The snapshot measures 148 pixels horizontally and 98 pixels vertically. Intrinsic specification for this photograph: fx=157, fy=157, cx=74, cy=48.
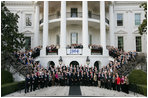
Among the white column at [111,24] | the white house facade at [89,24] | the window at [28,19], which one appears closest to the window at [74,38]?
the white house facade at [89,24]

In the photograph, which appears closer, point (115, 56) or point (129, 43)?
point (115, 56)

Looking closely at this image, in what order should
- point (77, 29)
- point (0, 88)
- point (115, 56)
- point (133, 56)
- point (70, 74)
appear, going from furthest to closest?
point (77, 29) → point (115, 56) → point (133, 56) → point (70, 74) → point (0, 88)

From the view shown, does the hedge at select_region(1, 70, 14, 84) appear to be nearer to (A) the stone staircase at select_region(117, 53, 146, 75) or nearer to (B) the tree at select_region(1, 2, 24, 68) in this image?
(B) the tree at select_region(1, 2, 24, 68)

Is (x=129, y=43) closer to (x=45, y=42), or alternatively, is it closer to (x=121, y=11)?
(x=121, y=11)

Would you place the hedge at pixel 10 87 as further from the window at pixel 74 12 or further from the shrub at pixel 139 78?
the window at pixel 74 12

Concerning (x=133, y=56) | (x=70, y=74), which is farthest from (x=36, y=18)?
(x=133, y=56)

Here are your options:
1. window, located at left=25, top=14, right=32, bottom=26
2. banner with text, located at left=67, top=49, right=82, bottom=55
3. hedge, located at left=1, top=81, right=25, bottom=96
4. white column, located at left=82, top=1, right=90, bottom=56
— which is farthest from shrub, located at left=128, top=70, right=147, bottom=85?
window, located at left=25, top=14, right=32, bottom=26

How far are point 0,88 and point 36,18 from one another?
1584 cm

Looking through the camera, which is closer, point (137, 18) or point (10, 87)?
point (10, 87)

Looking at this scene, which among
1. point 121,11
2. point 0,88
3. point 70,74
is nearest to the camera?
point 0,88

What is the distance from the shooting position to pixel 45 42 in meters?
21.2

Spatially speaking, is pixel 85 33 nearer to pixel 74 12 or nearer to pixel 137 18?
pixel 74 12

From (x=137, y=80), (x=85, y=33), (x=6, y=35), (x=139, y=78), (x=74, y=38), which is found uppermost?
(x=85, y=33)

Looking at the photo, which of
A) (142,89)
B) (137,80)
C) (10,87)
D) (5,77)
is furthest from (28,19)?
(142,89)
